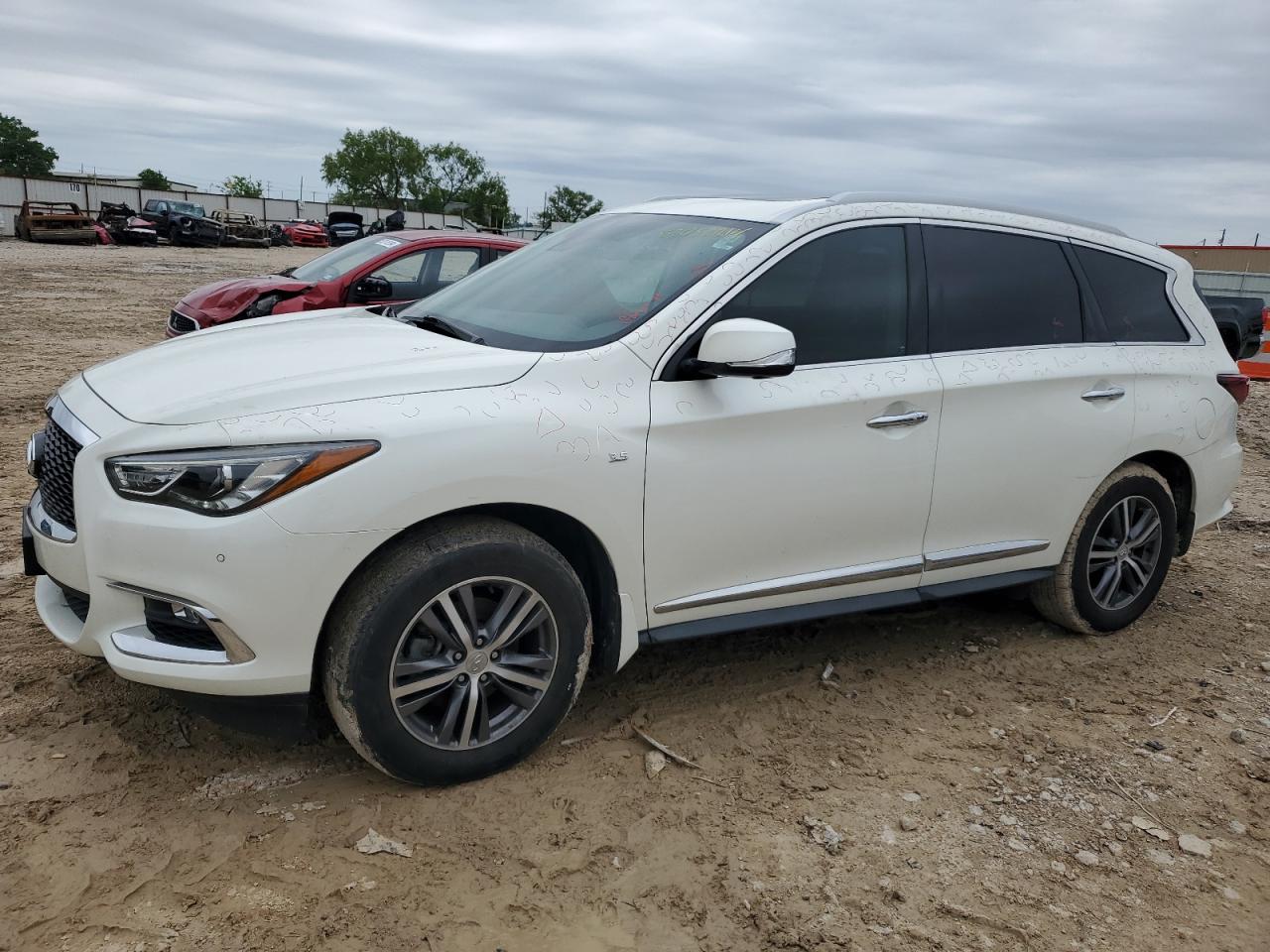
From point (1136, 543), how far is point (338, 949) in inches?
148

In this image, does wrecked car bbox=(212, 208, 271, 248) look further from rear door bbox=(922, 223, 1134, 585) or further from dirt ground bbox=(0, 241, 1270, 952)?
rear door bbox=(922, 223, 1134, 585)

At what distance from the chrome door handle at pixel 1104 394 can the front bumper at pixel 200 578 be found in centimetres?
296

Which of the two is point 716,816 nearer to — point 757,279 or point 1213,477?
point 757,279

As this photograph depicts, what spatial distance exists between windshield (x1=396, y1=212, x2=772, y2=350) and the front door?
22cm

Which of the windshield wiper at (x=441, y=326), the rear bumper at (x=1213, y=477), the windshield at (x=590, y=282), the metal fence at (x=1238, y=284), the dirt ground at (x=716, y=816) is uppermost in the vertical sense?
the metal fence at (x=1238, y=284)

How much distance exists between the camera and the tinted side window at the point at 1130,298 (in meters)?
4.51

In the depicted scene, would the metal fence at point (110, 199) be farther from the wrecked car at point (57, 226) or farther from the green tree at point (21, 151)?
the green tree at point (21, 151)

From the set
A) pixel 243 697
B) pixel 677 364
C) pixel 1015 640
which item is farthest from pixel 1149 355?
pixel 243 697

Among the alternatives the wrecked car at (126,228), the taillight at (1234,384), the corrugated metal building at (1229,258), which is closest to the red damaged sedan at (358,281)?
the taillight at (1234,384)

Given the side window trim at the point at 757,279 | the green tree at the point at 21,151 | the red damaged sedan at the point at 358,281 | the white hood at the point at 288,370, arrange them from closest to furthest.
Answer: the white hood at the point at 288,370, the side window trim at the point at 757,279, the red damaged sedan at the point at 358,281, the green tree at the point at 21,151

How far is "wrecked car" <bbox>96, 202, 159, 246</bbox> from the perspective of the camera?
114 ft

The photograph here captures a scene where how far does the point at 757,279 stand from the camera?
3553mm

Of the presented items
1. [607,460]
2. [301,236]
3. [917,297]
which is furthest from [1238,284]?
[301,236]

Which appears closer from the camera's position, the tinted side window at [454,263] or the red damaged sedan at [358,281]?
→ the red damaged sedan at [358,281]
